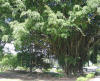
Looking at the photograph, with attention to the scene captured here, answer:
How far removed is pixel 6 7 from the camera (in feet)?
36.9

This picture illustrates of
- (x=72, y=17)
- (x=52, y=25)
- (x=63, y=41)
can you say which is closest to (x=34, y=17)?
(x=52, y=25)

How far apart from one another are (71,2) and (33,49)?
20.7 ft

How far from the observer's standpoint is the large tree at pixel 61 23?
10.1 metres

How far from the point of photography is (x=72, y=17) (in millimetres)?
10211

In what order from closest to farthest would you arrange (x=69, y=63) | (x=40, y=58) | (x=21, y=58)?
(x=69, y=63) → (x=21, y=58) → (x=40, y=58)

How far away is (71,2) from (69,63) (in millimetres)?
4878

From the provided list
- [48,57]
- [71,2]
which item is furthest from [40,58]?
[71,2]

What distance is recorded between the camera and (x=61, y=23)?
9914 mm

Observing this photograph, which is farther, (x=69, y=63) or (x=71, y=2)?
(x=69, y=63)

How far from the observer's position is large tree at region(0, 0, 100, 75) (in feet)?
33.0

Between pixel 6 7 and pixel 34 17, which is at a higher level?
pixel 6 7

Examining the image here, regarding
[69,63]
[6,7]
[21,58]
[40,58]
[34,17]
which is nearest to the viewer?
[34,17]

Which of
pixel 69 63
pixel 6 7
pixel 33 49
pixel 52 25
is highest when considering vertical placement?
pixel 6 7

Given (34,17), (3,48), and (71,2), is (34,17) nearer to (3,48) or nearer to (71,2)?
(71,2)
